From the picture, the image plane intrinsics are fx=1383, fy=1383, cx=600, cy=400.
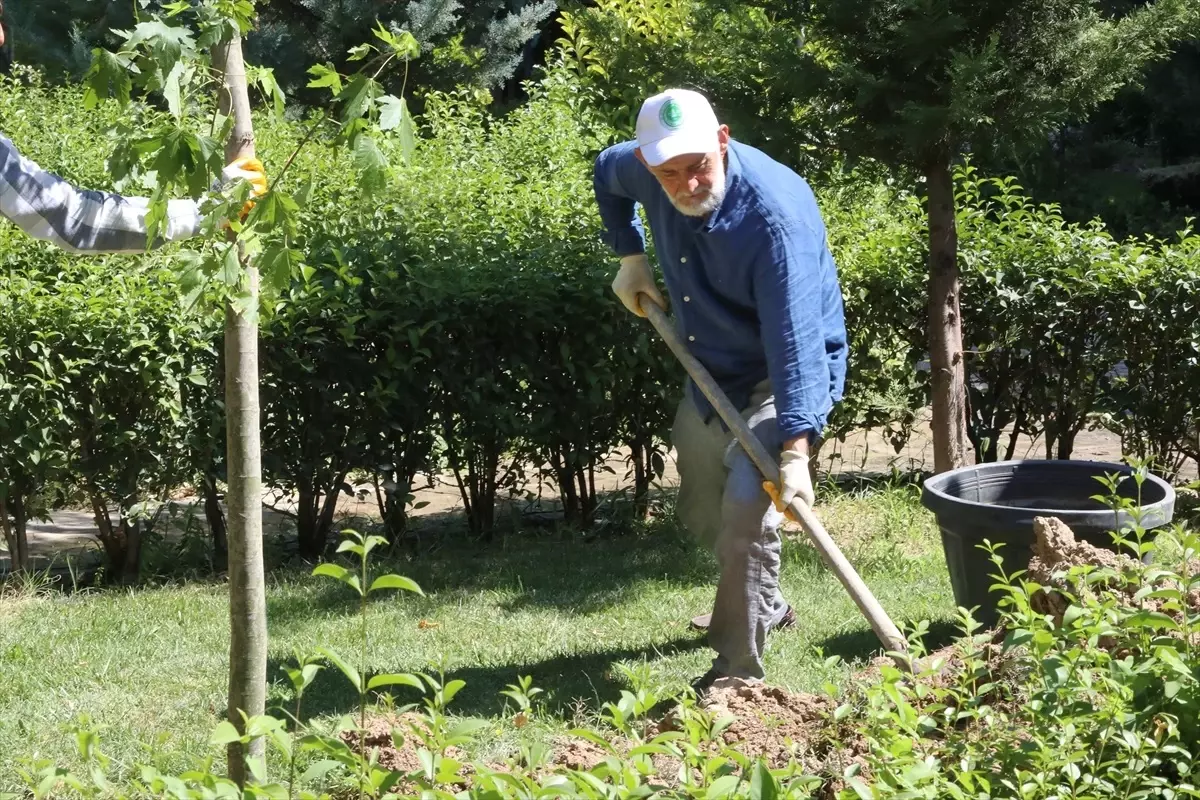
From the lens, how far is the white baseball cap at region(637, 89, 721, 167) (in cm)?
408

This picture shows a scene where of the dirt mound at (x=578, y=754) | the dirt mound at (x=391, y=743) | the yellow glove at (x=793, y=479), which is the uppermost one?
the yellow glove at (x=793, y=479)

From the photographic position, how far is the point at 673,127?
4082 millimetres

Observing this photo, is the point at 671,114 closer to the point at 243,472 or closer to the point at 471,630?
the point at 243,472

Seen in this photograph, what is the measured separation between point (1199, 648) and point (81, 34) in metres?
14.4

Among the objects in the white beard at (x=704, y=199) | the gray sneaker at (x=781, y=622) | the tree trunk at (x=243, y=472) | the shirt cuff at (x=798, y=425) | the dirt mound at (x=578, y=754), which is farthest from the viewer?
the gray sneaker at (x=781, y=622)

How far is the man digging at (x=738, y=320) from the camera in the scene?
410 centimetres

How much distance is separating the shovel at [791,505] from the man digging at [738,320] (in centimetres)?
6

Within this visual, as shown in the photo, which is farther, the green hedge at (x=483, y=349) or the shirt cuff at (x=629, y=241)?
the green hedge at (x=483, y=349)

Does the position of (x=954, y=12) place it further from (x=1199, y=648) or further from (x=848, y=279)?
(x=1199, y=648)

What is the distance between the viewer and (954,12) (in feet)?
17.8

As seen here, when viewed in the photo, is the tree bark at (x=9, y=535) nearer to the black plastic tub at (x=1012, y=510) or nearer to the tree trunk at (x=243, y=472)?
the tree trunk at (x=243, y=472)

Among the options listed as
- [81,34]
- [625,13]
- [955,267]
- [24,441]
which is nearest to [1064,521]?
[955,267]

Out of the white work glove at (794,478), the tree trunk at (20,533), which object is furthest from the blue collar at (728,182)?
the tree trunk at (20,533)

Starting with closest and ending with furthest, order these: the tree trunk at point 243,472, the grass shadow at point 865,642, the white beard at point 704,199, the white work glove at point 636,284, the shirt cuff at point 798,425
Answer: the tree trunk at point 243,472
the shirt cuff at point 798,425
the white beard at point 704,199
the grass shadow at point 865,642
the white work glove at point 636,284
